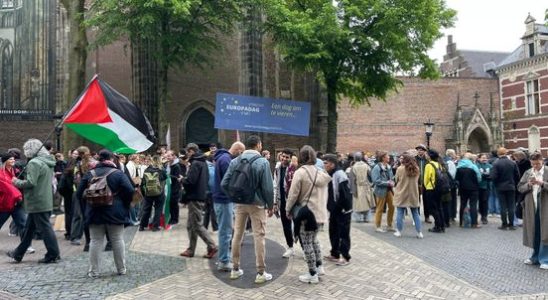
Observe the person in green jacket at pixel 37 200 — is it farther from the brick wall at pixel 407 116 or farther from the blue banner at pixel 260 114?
the brick wall at pixel 407 116

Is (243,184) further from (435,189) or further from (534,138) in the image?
(534,138)

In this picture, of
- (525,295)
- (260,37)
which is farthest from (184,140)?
(525,295)

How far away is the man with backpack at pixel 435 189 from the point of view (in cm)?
1049

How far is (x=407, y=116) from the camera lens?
3731 centimetres

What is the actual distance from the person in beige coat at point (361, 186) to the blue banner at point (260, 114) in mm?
5353

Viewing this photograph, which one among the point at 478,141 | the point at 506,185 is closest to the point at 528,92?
the point at 478,141

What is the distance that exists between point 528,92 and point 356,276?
1431 inches

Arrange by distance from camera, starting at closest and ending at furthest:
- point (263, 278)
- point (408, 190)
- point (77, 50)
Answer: point (263, 278) < point (408, 190) < point (77, 50)

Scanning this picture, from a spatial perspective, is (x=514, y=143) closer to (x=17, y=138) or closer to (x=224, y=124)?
(x=224, y=124)

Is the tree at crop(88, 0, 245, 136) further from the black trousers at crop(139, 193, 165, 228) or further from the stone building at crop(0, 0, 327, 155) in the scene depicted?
the stone building at crop(0, 0, 327, 155)

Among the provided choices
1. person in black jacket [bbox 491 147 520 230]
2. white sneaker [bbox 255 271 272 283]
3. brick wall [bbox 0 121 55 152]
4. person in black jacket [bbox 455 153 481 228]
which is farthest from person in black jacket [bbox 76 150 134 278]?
brick wall [bbox 0 121 55 152]

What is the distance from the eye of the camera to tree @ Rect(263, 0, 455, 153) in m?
16.5

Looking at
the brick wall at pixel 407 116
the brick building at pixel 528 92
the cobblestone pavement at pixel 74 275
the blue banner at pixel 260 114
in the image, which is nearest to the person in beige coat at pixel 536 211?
the cobblestone pavement at pixel 74 275

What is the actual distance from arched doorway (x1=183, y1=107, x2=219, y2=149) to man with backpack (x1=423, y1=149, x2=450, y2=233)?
47.2 ft
